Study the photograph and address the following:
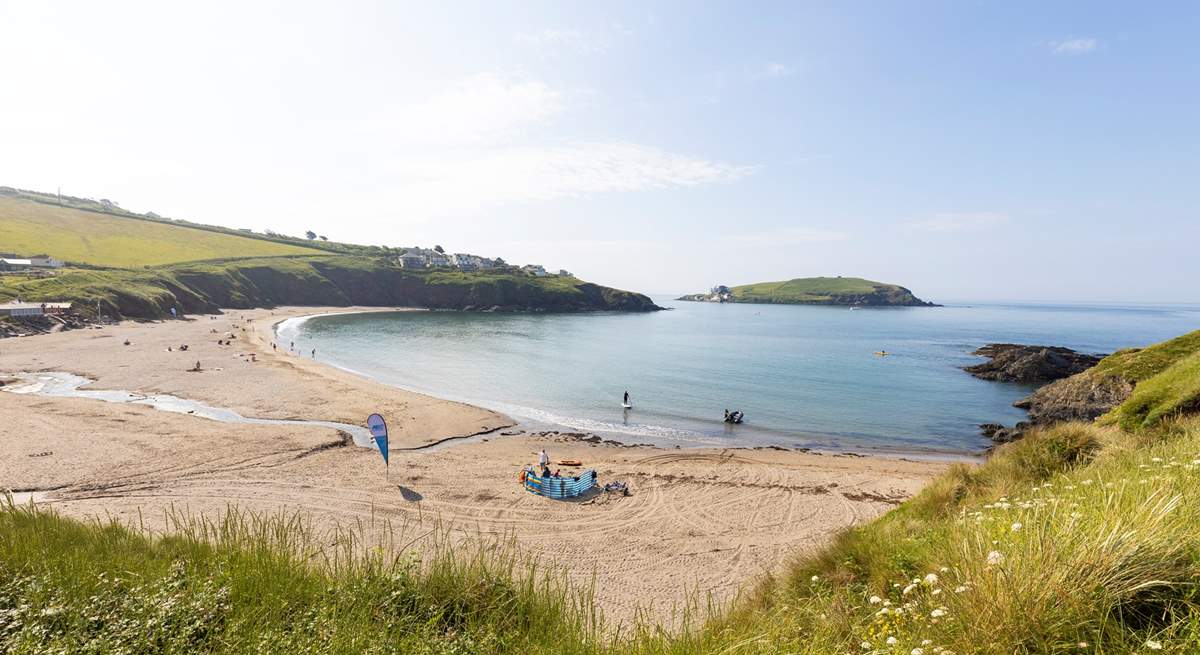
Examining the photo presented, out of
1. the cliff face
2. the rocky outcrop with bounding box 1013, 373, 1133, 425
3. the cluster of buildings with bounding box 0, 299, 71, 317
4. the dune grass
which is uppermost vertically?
the cliff face

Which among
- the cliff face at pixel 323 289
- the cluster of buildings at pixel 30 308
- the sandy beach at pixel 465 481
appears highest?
the cliff face at pixel 323 289

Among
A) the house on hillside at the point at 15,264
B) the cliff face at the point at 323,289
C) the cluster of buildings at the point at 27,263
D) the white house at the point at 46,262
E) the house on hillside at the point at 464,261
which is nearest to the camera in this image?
the cliff face at the point at 323,289

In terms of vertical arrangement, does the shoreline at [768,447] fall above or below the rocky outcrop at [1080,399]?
below

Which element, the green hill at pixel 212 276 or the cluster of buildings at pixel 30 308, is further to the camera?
the green hill at pixel 212 276

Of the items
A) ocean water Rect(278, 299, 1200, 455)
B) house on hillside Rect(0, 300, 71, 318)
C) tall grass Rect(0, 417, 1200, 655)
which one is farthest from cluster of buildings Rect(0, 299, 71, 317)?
tall grass Rect(0, 417, 1200, 655)

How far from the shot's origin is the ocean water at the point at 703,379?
34406mm

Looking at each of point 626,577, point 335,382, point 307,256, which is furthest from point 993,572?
point 307,256

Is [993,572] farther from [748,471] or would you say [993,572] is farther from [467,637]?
[748,471]

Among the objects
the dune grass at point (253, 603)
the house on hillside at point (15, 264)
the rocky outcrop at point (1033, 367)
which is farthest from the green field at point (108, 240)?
the rocky outcrop at point (1033, 367)

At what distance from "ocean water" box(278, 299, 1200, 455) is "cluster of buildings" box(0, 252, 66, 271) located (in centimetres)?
4787

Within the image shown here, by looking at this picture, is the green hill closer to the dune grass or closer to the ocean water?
the ocean water

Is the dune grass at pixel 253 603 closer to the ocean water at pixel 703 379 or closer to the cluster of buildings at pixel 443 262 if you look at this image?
the ocean water at pixel 703 379

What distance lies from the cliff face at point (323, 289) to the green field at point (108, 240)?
12433 mm

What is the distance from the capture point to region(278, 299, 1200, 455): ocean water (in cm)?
3441
